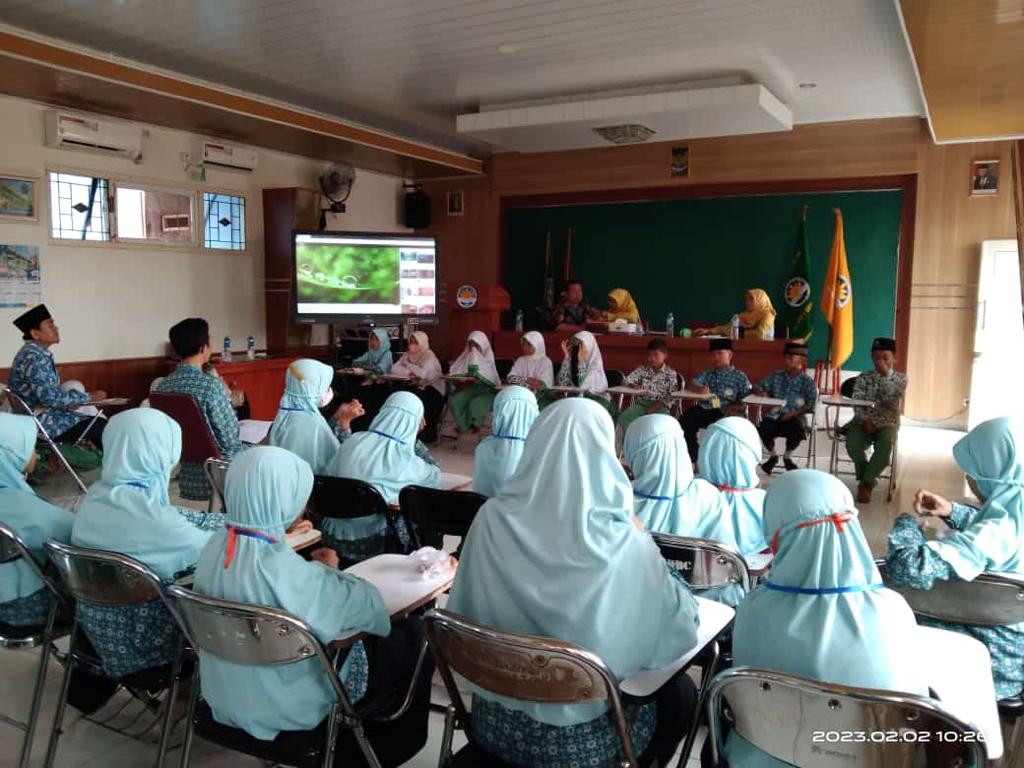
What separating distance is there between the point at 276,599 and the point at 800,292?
26.4 ft

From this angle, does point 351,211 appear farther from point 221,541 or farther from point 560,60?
point 221,541

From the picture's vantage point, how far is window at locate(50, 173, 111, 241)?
A: 22.0 feet

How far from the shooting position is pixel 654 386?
6.62m

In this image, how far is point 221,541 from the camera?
6.29ft

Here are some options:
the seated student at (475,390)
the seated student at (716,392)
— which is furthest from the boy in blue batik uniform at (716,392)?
the seated student at (475,390)

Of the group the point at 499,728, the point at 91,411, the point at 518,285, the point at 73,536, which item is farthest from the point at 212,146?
the point at 499,728

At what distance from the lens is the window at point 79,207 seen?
6.70 metres

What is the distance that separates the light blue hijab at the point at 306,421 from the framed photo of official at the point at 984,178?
700 centimetres

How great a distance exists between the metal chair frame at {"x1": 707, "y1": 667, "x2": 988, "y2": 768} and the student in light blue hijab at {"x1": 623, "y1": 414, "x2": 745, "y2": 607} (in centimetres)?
118

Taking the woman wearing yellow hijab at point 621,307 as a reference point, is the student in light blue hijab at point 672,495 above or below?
below

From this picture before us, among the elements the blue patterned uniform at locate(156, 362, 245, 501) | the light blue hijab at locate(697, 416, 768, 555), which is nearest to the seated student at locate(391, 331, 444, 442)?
the blue patterned uniform at locate(156, 362, 245, 501)

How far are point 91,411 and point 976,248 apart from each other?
8061 mm

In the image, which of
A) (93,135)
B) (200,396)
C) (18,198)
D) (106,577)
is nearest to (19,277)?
(18,198)

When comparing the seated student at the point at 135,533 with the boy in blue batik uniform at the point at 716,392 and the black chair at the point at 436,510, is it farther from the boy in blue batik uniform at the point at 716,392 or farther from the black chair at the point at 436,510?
the boy in blue batik uniform at the point at 716,392
